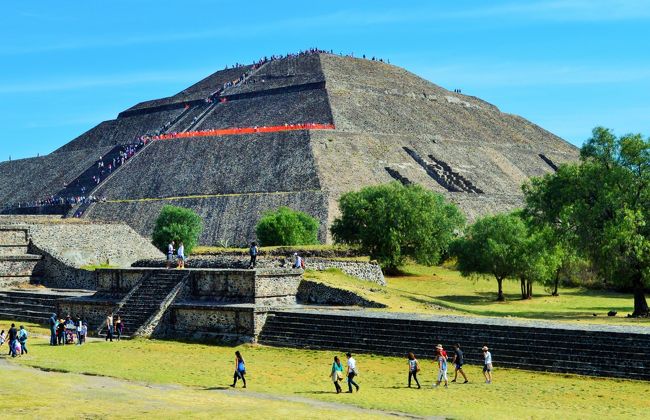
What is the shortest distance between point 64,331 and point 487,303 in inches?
840

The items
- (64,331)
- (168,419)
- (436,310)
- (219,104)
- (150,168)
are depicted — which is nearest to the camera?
(168,419)

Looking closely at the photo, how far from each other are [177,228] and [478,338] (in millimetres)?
33628

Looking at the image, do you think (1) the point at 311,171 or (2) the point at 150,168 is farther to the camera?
(2) the point at 150,168

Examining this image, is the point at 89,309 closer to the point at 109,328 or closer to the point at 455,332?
the point at 109,328

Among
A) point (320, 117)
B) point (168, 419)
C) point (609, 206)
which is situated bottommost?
point (168, 419)

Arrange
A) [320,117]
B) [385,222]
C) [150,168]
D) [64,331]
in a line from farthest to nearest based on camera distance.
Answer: [320,117] < [150,168] < [385,222] < [64,331]

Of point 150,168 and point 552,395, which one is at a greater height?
point 150,168

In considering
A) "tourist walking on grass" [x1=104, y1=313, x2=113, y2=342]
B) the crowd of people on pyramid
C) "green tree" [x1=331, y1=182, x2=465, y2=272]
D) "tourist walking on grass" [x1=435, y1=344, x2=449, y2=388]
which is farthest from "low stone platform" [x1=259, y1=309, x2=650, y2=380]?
the crowd of people on pyramid

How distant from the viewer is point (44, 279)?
42.5 meters

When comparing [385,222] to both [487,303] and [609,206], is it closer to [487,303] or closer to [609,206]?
[487,303]

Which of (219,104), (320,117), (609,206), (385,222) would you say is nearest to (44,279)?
(385,222)

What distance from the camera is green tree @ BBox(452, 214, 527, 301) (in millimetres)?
45906

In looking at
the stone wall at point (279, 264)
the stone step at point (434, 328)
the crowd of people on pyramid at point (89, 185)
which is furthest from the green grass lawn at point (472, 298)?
Answer: the crowd of people on pyramid at point (89, 185)

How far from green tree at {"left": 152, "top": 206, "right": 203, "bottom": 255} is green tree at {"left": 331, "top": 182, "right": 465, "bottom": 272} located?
352 inches
